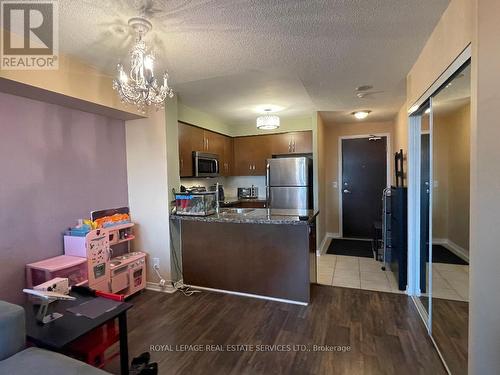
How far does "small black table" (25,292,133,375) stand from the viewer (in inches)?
53.4

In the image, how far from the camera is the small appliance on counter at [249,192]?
17.7 feet

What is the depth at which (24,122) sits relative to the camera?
2365 mm

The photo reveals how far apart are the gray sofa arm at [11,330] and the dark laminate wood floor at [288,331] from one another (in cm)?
81

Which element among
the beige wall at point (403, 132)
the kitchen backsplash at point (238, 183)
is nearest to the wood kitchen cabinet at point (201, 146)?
the kitchen backsplash at point (238, 183)

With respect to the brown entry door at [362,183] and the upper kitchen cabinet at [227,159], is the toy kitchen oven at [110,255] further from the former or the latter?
the brown entry door at [362,183]

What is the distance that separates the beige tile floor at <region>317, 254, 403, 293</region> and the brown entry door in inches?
53.9

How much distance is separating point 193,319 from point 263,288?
802 millimetres

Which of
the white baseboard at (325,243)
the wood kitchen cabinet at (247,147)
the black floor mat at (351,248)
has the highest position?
the wood kitchen cabinet at (247,147)

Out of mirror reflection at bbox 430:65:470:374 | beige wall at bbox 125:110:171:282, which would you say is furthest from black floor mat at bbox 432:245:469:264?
beige wall at bbox 125:110:171:282

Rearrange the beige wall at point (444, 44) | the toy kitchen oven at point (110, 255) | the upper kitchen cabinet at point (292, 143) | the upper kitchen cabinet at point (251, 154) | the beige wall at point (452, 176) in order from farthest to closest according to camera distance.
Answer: the upper kitchen cabinet at point (251, 154)
the upper kitchen cabinet at point (292, 143)
the toy kitchen oven at point (110, 255)
the beige wall at point (452, 176)
the beige wall at point (444, 44)

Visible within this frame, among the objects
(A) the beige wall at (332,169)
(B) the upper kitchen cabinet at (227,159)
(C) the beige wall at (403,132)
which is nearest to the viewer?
(C) the beige wall at (403,132)

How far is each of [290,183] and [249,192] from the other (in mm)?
1191

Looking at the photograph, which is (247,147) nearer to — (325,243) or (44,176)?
(325,243)

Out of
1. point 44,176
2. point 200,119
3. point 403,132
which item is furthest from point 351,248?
point 44,176
